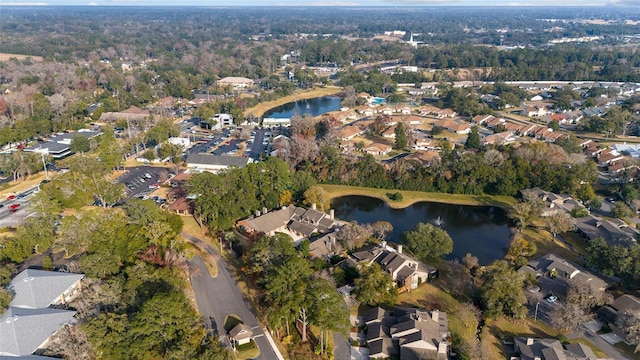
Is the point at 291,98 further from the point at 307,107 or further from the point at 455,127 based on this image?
the point at 455,127

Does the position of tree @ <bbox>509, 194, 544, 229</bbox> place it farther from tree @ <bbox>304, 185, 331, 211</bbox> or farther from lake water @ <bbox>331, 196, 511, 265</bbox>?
tree @ <bbox>304, 185, 331, 211</bbox>

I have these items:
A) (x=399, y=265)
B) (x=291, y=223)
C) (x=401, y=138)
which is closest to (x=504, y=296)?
(x=399, y=265)

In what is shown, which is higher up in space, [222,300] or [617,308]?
[222,300]

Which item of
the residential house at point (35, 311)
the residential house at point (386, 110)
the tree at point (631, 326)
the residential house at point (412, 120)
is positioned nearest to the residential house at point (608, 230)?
the tree at point (631, 326)

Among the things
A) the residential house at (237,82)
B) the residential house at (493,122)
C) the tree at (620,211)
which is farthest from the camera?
the residential house at (237,82)

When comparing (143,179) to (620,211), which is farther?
(143,179)

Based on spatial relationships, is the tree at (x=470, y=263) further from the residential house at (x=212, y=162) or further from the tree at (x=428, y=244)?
the residential house at (x=212, y=162)
